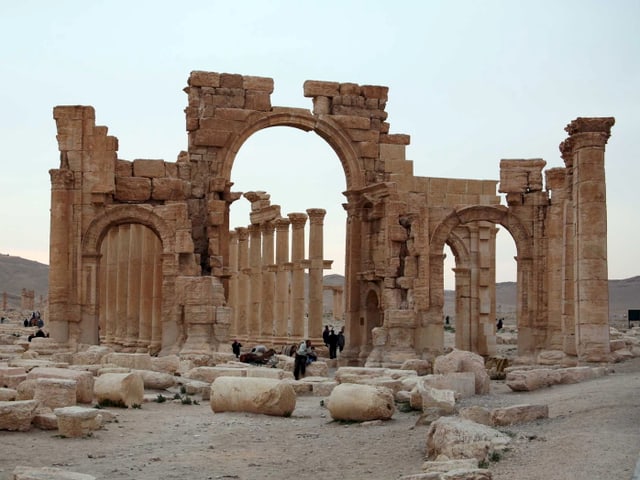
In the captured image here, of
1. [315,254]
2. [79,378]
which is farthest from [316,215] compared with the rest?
[79,378]

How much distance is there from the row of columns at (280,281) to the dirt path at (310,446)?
2117cm

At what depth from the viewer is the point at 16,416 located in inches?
551

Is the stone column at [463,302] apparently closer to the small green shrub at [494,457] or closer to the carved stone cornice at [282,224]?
the carved stone cornice at [282,224]

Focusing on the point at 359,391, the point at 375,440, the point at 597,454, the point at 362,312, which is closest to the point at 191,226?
→ the point at 362,312

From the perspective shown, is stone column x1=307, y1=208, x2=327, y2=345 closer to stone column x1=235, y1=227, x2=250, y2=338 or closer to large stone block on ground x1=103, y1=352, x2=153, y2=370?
stone column x1=235, y1=227, x2=250, y2=338

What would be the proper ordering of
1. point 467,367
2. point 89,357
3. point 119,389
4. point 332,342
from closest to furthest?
point 119,389 < point 467,367 < point 89,357 < point 332,342

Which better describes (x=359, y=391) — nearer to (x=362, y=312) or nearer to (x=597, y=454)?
(x=597, y=454)

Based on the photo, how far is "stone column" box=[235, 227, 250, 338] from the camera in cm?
4469

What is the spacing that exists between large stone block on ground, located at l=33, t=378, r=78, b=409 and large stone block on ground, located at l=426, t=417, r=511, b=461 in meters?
5.82

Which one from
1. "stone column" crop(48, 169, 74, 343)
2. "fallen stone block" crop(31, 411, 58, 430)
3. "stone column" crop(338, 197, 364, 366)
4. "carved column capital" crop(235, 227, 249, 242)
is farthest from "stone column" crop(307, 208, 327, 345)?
"fallen stone block" crop(31, 411, 58, 430)

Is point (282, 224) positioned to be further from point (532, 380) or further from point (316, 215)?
point (532, 380)

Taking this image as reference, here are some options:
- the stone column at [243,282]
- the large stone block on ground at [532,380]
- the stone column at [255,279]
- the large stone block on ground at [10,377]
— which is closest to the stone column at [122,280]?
the stone column at [255,279]

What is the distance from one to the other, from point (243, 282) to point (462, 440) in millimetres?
34471

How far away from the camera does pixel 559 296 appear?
27.9m
